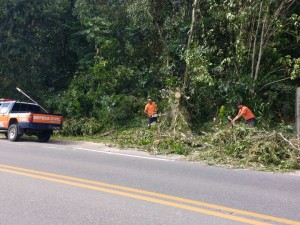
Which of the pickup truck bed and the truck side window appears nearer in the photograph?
the pickup truck bed

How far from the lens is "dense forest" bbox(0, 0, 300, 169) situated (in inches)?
682

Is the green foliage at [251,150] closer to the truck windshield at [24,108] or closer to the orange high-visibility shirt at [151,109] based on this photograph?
the orange high-visibility shirt at [151,109]

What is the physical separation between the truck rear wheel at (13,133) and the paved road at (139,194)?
19.7 feet

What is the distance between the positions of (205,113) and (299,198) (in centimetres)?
1173

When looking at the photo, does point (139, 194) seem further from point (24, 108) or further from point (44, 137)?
point (24, 108)

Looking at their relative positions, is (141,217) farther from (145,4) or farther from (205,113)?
(145,4)

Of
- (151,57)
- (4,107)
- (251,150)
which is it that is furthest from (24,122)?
(251,150)

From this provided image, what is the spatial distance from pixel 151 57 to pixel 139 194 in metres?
16.7

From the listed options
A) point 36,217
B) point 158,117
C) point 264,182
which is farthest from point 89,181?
point 158,117

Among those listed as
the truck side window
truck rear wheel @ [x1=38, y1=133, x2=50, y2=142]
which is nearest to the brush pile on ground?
truck rear wheel @ [x1=38, y1=133, x2=50, y2=142]

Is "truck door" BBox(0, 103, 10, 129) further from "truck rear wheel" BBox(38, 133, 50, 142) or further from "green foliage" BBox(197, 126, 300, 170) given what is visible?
"green foliage" BBox(197, 126, 300, 170)

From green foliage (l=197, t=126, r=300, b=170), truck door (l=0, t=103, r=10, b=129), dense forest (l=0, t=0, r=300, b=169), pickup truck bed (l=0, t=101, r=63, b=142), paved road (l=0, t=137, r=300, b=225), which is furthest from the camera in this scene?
truck door (l=0, t=103, r=10, b=129)

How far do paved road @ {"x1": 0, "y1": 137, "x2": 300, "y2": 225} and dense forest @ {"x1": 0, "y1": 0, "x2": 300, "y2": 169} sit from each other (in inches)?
289

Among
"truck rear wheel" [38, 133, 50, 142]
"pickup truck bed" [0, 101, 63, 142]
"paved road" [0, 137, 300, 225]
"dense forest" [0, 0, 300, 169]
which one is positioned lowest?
"paved road" [0, 137, 300, 225]
